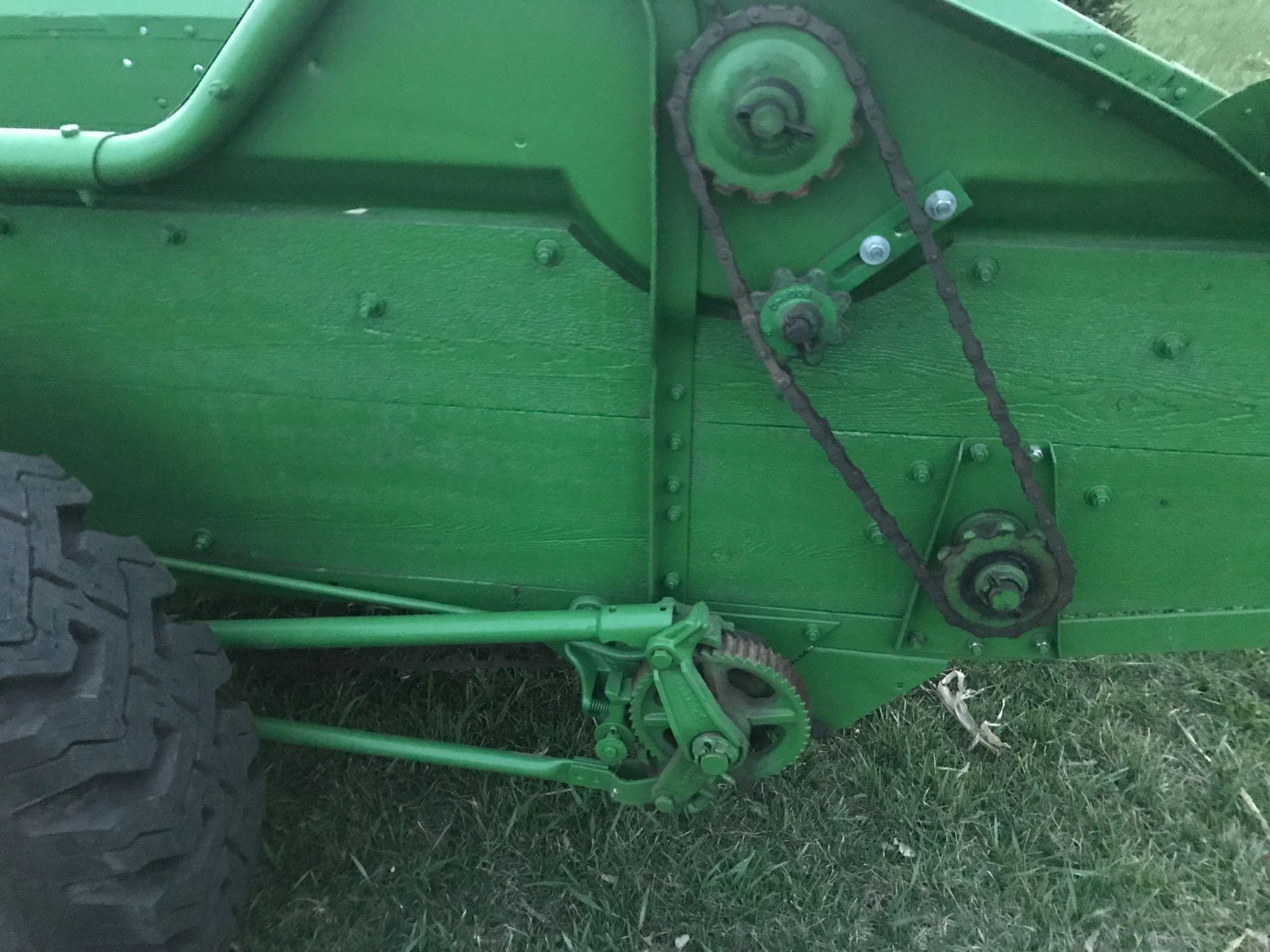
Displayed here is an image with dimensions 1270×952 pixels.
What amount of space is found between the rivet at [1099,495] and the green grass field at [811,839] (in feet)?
3.53

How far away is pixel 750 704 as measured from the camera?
1.87 m

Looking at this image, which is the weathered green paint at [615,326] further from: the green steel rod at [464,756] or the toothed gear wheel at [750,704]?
the green steel rod at [464,756]

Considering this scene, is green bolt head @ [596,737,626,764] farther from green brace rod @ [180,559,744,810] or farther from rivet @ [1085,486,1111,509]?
rivet @ [1085,486,1111,509]

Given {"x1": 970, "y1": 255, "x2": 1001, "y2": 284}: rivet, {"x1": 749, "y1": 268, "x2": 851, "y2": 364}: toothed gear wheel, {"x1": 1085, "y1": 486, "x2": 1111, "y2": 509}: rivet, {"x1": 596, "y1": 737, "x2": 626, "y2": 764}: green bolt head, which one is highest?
{"x1": 970, "y1": 255, "x2": 1001, "y2": 284}: rivet

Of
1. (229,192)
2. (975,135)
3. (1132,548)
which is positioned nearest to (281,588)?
(229,192)


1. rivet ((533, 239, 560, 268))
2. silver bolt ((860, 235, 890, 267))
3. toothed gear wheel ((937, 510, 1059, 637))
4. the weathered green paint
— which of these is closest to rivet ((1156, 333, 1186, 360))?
the weathered green paint

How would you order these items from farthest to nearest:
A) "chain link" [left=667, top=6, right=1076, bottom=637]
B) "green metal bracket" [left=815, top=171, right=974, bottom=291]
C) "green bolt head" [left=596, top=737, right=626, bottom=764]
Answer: "green bolt head" [left=596, top=737, right=626, bottom=764], "green metal bracket" [left=815, top=171, right=974, bottom=291], "chain link" [left=667, top=6, right=1076, bottom=637]

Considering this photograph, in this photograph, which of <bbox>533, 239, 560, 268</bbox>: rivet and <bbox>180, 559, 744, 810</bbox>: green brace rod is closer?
<bbox>533, 239, 560, 268</bbox>: rivet

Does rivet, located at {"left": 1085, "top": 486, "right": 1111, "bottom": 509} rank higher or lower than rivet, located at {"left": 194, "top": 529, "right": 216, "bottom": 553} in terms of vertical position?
higher

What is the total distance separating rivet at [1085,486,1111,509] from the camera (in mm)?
1668

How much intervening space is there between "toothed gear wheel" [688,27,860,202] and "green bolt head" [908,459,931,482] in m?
0.55

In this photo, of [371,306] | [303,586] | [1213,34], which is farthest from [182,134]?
[1213,34]

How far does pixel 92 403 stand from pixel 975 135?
1632mm

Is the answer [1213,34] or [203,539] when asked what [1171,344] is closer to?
[203,539]
